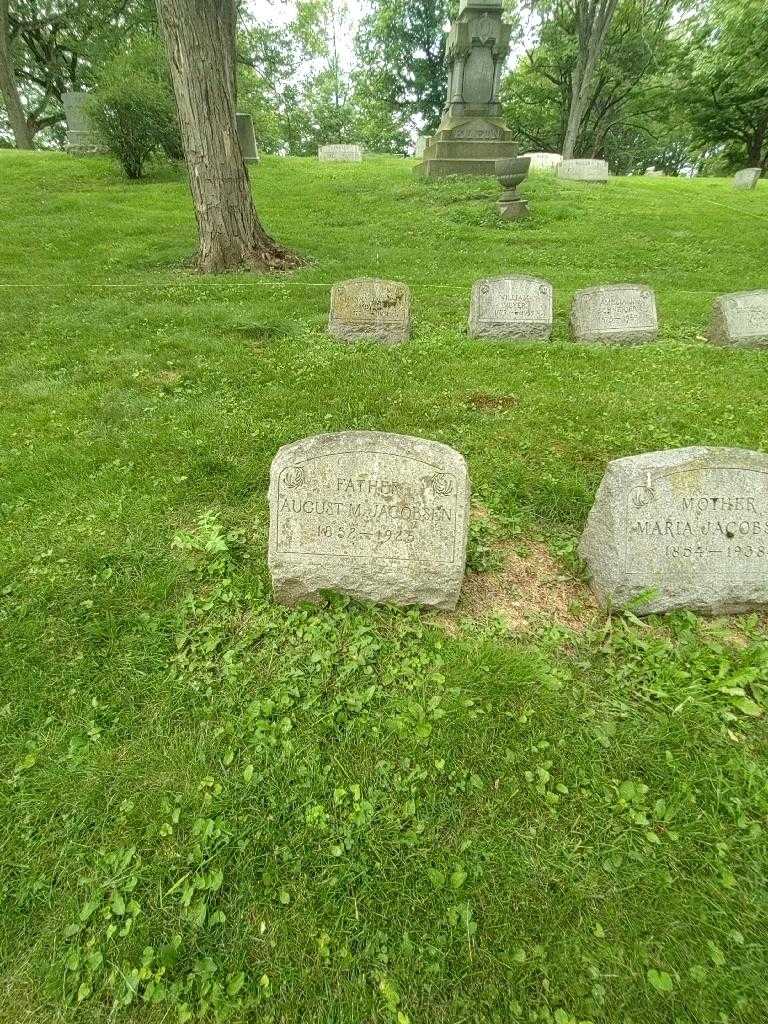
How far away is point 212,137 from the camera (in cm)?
899

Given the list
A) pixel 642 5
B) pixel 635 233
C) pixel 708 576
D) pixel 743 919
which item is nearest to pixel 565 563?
pixel 708 576

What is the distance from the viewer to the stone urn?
1351 cm

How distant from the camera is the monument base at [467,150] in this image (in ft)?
57.4

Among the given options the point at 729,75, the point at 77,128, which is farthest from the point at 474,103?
the point at 729,75

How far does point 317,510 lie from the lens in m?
3.06

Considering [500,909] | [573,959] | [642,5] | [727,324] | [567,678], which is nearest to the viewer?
[573,959]

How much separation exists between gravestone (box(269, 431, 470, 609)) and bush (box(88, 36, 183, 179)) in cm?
1837

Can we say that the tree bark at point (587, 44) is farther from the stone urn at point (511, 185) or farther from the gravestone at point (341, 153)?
the stone urn at point (511, 185)

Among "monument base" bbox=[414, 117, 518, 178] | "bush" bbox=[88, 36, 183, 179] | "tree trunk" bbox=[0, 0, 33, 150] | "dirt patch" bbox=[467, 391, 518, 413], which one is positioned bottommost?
"dirt patch" bbox=[467, 391, 518, 413]

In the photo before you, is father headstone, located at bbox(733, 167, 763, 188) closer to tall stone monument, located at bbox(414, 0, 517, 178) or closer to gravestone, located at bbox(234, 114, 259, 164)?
tall stone monument, located at bbox(414, 0, 517, 178)

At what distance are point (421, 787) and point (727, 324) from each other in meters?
7.74

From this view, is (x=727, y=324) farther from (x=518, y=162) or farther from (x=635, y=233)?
(x=518, y=162)

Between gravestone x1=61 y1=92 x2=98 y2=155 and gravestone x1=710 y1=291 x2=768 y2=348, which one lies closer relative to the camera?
gravestone x1=710 y1=291 x2=768 y2=348

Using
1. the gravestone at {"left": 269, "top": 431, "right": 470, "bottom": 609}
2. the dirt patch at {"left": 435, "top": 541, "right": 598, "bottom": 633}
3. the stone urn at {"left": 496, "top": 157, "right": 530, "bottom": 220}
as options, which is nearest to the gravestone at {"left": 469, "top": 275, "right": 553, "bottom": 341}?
the dirt patch at {"left": 435, "top": 541, "right": 598, "bottom": 633}
